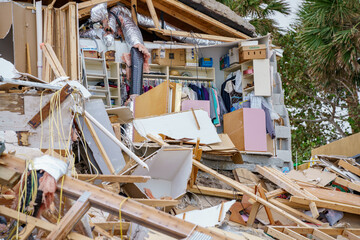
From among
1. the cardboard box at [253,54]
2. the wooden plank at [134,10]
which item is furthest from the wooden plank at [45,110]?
the cardboard box at [253,54]

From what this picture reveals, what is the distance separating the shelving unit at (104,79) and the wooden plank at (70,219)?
23.7ft

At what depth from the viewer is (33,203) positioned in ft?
11.0

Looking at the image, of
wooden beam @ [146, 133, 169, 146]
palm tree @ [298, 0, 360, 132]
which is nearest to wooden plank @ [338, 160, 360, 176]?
wooden beam @ [146, 133, 169, 146]

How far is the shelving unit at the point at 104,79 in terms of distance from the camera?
10531 mm

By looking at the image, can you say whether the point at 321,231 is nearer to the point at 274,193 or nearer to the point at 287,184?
the point at 274,193

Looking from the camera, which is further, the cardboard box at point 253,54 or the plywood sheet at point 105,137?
the cardboard box at point 253,54

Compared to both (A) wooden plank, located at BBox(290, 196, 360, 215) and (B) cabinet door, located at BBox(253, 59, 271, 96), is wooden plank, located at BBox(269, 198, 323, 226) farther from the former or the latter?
(B) cabinet door, located at BBox(253, 59, 271, 96)

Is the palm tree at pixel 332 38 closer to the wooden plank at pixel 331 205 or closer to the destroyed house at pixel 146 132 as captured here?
the destroyed house at pixel 146 132

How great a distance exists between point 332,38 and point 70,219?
429 inches

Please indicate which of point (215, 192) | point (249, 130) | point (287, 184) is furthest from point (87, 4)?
point (287, 184)

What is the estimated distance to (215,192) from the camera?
766 centimetres

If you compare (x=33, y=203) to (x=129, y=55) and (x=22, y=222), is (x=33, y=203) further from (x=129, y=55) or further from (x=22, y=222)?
(x=129, y=55)

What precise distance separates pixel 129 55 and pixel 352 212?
5.94 m

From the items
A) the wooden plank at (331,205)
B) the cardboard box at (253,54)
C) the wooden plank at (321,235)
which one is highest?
the cardboard box at (253,54)
